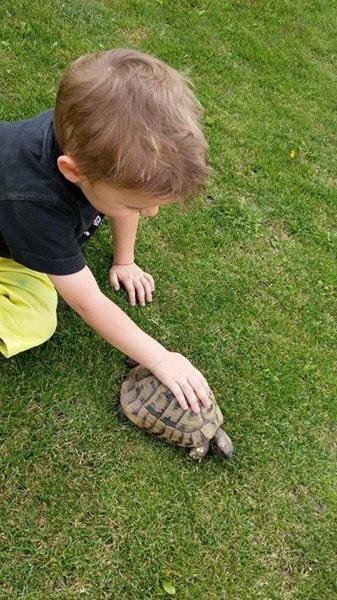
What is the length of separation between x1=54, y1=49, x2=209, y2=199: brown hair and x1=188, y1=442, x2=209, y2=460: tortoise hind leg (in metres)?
1.12

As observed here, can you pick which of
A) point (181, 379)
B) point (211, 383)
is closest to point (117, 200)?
point (181, 379)

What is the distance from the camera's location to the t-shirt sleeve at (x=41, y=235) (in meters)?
2.09

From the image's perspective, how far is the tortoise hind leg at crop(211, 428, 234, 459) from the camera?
8.65ft

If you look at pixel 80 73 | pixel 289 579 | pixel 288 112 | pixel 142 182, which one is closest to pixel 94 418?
pixel 289 579

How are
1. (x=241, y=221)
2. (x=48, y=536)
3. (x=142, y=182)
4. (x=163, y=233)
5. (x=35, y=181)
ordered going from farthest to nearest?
(x=241, y=221) → (x=163, y=233) → (x=48, y=536) → (x=35, y=181) → (x=142, y=182)

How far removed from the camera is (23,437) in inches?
98.4

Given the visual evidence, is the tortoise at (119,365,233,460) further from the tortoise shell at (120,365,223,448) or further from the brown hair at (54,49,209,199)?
the brown hair at (54,49,209,199)

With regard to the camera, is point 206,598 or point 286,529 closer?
point 206,598

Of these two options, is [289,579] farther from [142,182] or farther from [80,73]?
[80,73]

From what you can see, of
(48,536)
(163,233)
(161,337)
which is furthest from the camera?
(163,233)

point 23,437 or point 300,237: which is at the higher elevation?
point 300,237

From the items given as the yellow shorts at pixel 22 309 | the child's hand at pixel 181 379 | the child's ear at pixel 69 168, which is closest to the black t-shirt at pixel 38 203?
the child's ear at pixel 69 168

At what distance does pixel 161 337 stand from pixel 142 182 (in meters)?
1.28

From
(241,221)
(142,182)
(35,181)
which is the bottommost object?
(241,221)
